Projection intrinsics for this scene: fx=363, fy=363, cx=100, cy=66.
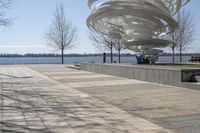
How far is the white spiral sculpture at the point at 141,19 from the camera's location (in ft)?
79.3

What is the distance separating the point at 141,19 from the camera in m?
26.3

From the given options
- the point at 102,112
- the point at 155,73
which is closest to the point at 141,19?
the point at 155,73

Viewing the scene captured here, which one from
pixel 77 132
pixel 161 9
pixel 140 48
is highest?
pixel 161 9

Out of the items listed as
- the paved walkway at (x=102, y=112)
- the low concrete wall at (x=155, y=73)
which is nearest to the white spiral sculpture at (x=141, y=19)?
the low concrete wall at (x=155, y=73)

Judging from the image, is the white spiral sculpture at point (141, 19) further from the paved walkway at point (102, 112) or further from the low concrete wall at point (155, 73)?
the paved walkway at point (102, 112)

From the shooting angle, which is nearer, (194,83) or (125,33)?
(194,83)

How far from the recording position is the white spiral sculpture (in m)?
24.2

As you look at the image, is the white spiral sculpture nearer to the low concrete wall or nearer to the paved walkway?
the low concrete wall

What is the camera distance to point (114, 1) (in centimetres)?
2423

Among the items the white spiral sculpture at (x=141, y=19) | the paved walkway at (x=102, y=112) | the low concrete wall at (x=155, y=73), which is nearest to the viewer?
the paved walkway at (x=102, y=112)

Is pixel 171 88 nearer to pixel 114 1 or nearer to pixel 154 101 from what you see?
pixel 154 101

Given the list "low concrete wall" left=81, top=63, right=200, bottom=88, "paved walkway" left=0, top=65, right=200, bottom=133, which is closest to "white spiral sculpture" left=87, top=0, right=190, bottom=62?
"low concrete wall" left=81, top=63, right=200, bottom=88

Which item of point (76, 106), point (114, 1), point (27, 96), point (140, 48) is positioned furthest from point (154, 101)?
point (140, 48)

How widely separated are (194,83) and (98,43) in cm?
3806
